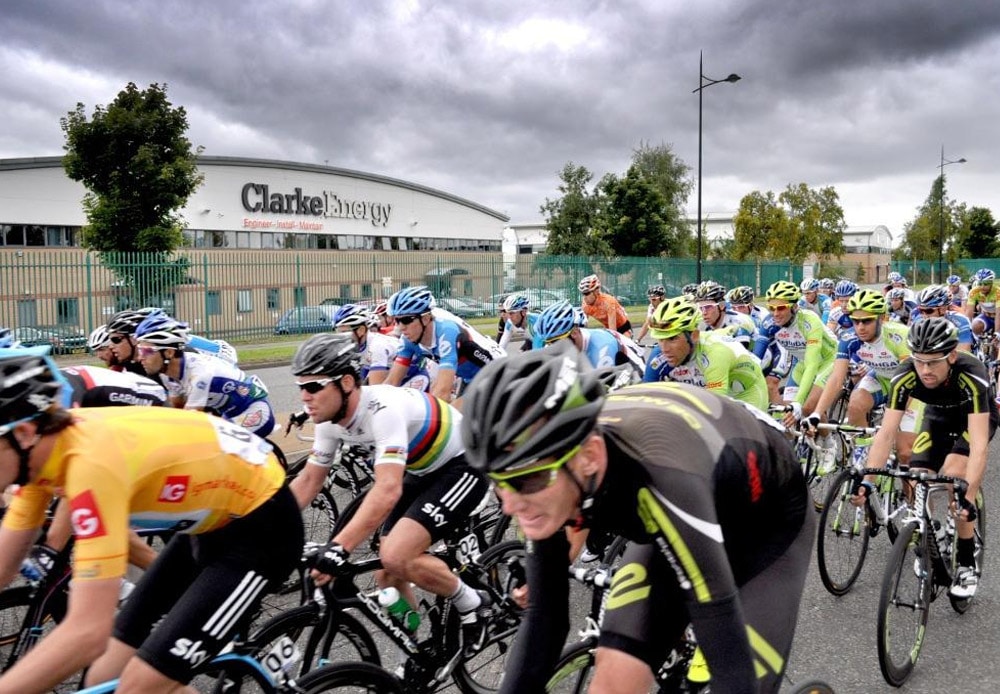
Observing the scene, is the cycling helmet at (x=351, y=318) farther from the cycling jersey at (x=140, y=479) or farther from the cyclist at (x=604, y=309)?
the cycling jersey at (x=140, y=479)

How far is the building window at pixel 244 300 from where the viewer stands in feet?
83.8

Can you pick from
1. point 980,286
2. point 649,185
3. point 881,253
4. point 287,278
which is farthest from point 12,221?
point 881,253

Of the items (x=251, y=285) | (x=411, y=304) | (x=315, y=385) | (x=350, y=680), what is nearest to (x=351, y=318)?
(x=411, y=304)

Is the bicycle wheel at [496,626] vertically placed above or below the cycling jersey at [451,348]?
below

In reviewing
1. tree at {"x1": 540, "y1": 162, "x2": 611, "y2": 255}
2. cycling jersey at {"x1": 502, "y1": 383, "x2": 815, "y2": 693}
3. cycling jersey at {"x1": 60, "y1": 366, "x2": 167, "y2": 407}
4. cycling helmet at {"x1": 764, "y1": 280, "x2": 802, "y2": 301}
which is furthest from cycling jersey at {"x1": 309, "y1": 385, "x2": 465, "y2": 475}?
tree at {"x1": 540, "y1": 162, "x2": 611, "y2": 255}

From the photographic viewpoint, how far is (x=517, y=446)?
72.7 inches

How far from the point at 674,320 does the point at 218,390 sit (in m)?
3.25

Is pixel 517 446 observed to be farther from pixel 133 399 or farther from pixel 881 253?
pixel 881 253

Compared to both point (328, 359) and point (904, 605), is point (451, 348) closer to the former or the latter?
point (328, 359)

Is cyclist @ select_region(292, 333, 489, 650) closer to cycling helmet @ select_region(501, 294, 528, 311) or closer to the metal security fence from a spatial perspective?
cycling helmet @ select_region(501, 294, 528, 311)

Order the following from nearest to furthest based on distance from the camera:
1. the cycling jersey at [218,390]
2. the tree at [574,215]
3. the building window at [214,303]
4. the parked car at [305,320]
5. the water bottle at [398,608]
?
1. the water bottle at [398,608]
2. the cycling jersey at [218,390]
3. the building window at [214,303]
4. the parked car at [305,320]
5. the tree at [574,215]

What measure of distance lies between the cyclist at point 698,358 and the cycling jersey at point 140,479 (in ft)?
10.8

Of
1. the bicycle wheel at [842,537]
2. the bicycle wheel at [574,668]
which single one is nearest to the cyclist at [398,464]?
the bicycle wheel at [574,668]

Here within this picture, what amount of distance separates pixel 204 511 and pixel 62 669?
2.11ft
